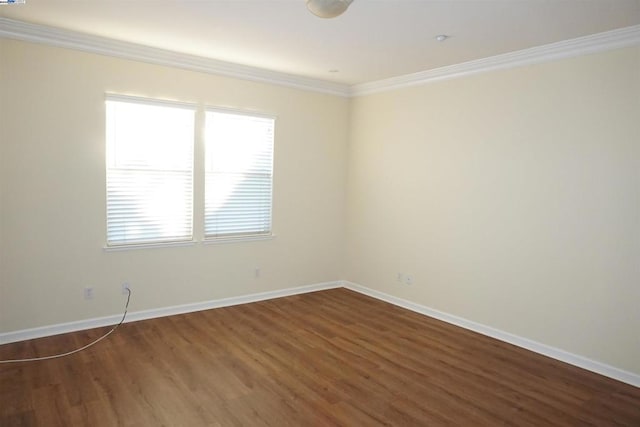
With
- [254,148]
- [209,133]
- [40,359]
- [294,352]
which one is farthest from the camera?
[254,148]

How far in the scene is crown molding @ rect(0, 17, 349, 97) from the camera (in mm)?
3615

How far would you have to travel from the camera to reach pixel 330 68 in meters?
4.76

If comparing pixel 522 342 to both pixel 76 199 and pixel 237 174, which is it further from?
pixel 76 199

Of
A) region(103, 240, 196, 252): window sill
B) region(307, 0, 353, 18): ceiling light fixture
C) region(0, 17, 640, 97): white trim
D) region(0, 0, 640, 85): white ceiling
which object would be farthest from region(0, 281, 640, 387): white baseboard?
region(307, 0, 353, 18): ceiling light fixture

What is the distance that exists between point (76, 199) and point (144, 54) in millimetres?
1559

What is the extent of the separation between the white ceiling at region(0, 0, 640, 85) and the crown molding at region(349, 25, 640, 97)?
0.10 m

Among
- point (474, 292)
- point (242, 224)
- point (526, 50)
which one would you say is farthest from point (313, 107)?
point (474, 292)

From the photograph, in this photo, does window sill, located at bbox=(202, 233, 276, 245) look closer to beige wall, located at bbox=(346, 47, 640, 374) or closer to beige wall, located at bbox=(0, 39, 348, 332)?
beige wall, located at bbox=(0, 39, 348, 332)

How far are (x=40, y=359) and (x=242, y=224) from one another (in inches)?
93.3

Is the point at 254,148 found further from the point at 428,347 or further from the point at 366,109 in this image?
the point at 428,347

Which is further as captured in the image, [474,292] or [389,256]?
[389,256]

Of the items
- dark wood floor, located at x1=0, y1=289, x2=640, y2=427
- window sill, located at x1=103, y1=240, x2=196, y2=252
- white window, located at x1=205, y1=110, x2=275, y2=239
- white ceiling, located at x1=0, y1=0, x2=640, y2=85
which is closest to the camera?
dark wood floor, located at x1=0, y1=289, x2=640, y2=427

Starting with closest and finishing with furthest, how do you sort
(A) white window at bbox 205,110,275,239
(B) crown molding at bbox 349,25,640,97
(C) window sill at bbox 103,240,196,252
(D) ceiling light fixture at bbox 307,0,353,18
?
(D) ceiling light fixture at bbox 307,0,353,18, (B) crown molding at bbox 349,25,640,97, (C) window sill at bbox 103,240,196,252, (A) white window at bbox 205,110,275,239

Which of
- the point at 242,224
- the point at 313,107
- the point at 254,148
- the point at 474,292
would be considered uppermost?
the point at 313,107
